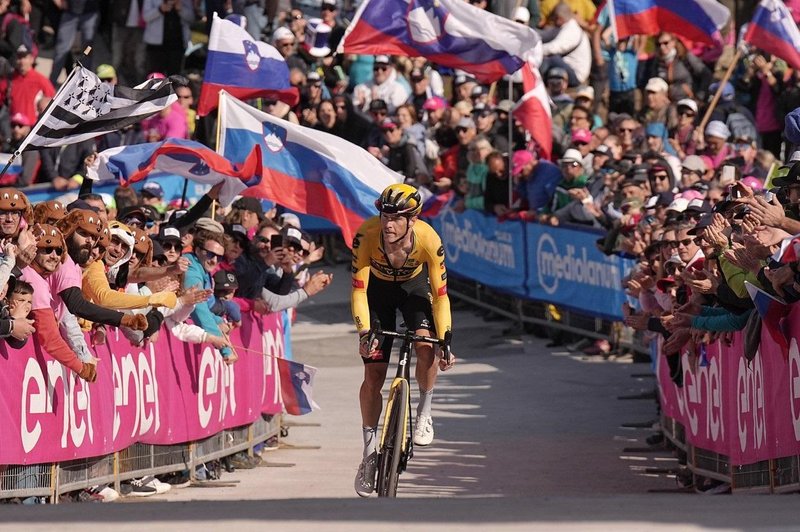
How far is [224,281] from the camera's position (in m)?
15.2

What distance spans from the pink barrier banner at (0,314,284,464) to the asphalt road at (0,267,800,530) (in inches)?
21.9

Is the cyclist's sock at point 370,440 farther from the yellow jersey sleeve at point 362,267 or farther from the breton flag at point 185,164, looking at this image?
the breton flag at point 185,164

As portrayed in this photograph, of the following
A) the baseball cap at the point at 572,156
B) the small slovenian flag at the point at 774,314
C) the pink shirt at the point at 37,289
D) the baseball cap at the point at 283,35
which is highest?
the baseball cap at the point at 283,35

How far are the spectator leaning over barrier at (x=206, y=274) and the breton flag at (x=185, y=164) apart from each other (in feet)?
3.67

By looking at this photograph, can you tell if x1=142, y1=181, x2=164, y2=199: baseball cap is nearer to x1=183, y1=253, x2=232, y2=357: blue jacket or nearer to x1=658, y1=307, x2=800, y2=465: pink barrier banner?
x1=183, y1=253, x2=232, y2=357: blue jacket

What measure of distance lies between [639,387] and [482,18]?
14.8 ft

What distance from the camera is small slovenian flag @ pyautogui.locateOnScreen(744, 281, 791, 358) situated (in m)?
10.5

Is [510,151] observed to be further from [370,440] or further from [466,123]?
[370,440]

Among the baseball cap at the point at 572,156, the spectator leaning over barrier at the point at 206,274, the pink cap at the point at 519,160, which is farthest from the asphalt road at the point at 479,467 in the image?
the baseball cap at the point at 572,156

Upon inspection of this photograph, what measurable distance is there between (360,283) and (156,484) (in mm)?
2598

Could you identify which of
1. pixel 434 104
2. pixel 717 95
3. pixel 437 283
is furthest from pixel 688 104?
pixel 437 283

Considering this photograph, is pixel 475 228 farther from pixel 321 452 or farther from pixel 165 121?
pixel 321 452

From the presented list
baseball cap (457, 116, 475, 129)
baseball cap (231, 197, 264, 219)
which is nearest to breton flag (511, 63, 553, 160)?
baseball cap (457, 116, 475, 129)

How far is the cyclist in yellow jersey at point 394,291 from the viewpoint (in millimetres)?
12023
